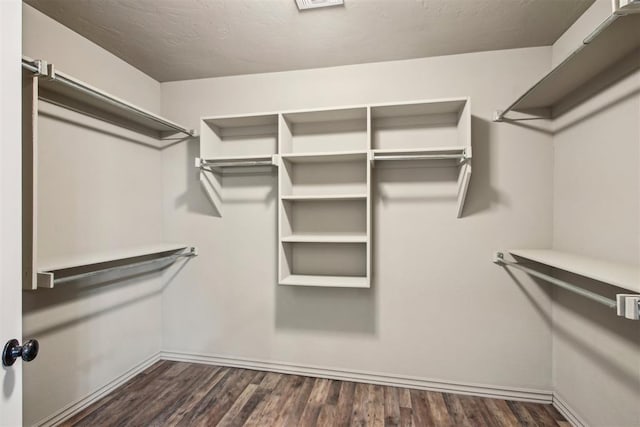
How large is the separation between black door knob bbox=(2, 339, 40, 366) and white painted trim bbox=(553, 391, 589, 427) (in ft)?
8.53

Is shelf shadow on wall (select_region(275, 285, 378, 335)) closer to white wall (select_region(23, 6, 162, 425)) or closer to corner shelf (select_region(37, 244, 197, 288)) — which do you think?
corner shelf (select_region(37, 244, 197, 288))

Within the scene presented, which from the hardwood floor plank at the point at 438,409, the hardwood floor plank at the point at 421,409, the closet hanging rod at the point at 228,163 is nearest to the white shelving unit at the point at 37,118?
the closet hanging rod at the point at 228,163

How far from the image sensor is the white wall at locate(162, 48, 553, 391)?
81.7 inches

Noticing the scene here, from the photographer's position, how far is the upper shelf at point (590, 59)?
119cm

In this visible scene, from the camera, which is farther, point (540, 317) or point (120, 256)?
point (540, 317)

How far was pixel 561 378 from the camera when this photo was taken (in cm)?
194

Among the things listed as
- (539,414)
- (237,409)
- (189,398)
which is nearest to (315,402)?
(237,409)

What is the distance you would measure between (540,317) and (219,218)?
8.17 feet

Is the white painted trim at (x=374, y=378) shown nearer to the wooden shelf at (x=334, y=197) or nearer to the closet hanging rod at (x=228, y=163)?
the wooden shelf at (x=334, y=197)

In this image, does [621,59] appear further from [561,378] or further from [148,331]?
[148,331]

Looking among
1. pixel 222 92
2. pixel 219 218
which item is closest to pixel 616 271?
pixel 219 218

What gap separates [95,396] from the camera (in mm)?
2020

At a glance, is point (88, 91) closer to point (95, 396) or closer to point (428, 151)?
point (95, 396)

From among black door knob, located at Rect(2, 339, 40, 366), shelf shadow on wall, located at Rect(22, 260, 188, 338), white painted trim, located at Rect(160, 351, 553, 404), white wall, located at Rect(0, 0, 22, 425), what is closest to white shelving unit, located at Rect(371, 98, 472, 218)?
white painted trim, located at Rect(160, 351, 553, 404)
